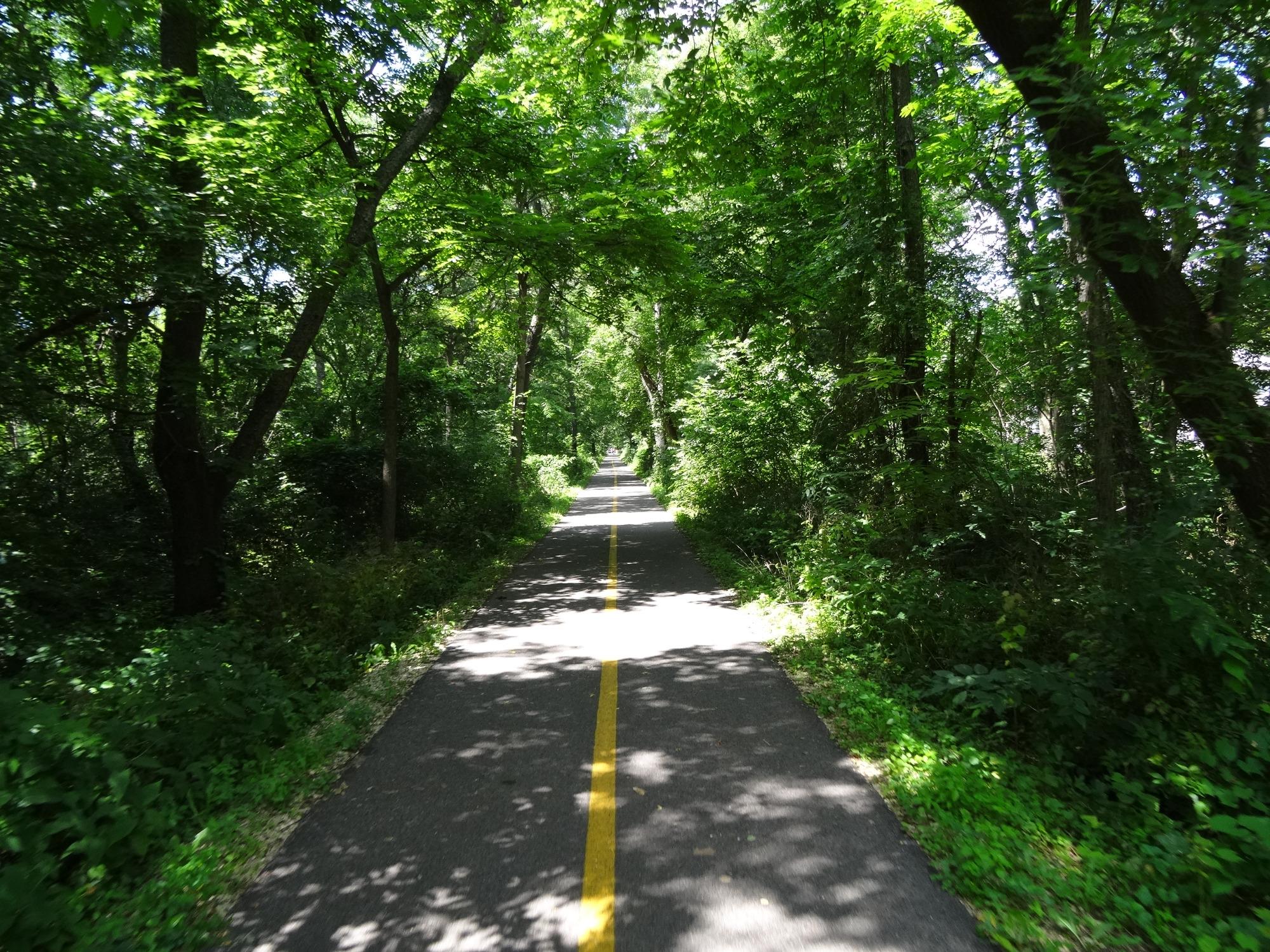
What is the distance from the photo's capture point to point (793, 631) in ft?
23.5

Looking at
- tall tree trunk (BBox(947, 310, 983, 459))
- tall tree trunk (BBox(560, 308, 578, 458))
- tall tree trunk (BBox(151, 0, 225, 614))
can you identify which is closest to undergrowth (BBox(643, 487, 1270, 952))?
tall tree trunk (BBox(947, 310, 983, 459))

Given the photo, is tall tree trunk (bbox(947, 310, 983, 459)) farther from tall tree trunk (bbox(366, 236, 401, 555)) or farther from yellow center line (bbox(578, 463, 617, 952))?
tall tree trunk (bbox(366, 236, 401, 555))

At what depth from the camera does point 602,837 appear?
11.9ft

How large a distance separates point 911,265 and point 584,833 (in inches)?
297

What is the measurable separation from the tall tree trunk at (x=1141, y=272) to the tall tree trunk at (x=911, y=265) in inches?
152

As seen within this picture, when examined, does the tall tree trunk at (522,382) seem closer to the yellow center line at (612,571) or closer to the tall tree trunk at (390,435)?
the yellow center line at (612,571)

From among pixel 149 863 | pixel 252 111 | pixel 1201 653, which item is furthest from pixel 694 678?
pixel 252 111

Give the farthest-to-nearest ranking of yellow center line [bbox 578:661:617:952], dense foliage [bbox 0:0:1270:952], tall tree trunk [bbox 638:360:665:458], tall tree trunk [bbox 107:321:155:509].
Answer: tall tree trunk [bbox 638:360:665:458] → tall tree trunk [bbox 107:321:155:509] → dense foliage [bbox 0:0:1270:952] → yellow center line [bbox 578:661:617:952]

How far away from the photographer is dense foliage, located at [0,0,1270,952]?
3373 mm

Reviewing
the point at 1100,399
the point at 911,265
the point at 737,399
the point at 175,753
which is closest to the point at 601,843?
the point at 175,753

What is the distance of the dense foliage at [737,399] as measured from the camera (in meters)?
3.37

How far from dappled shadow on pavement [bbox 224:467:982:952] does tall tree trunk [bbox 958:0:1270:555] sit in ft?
9.75

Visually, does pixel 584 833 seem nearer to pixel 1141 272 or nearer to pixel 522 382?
pixel 1141 272

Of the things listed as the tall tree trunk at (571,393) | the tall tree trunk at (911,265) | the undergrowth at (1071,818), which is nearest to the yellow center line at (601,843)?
the undergrowth at (1071,818)
